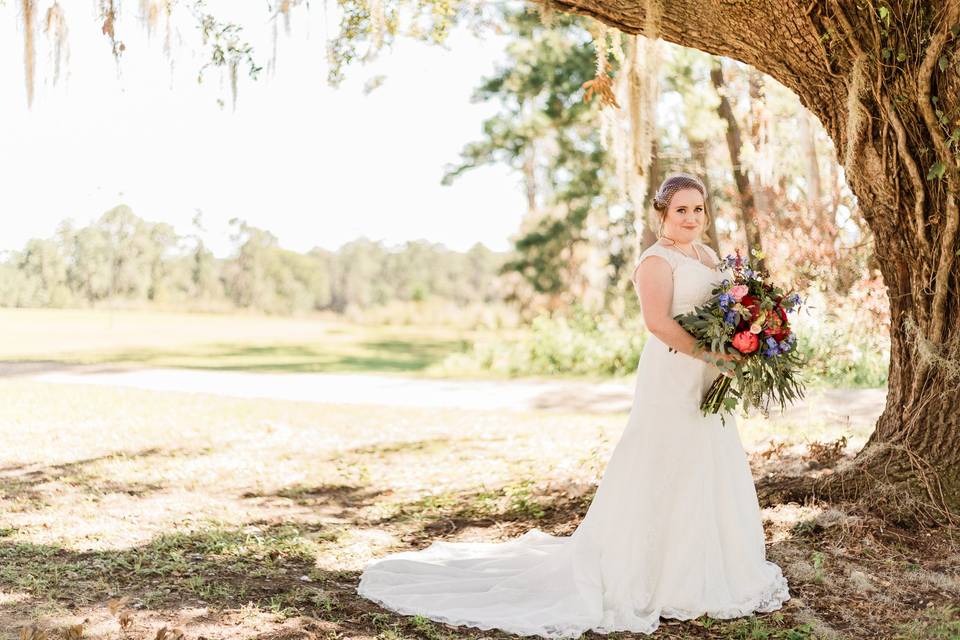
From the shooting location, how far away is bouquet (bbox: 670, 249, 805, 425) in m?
3.44

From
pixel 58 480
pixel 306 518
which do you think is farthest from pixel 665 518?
pixel 58 480

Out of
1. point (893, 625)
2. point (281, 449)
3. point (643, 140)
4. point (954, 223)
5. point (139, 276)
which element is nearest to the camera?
point (893, 625)

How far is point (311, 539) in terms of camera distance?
4801 mm

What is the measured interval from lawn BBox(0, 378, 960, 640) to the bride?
0.52 ft

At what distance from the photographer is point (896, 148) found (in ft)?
13.9

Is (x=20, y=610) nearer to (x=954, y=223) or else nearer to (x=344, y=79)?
(x=954, y=223)

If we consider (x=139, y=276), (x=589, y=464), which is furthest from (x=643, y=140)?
(x=139, y=276)

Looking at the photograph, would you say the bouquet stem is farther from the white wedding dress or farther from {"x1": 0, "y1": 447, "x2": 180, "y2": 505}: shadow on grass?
{"x1": 0, "y1": 447, "x2": 180, "y2": 505}: shadow on grass

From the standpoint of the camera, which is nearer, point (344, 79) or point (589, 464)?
point (589, 464)

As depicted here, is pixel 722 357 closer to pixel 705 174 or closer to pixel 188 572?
pixel 188 572

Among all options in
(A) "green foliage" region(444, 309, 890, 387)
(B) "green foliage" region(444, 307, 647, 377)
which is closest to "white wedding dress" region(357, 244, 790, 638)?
(A) "green foliage" region(444, 309, 890, 387)

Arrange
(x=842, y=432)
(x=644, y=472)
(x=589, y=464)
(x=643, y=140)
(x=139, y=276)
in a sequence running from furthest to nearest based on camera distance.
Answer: (x=139, y=276), (x=842, y=432), (x=589, y=464), (x=643, y=140), (x=644, y=472)

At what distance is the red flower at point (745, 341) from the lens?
11.3 feet

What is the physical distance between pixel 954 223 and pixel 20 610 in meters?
4.55
